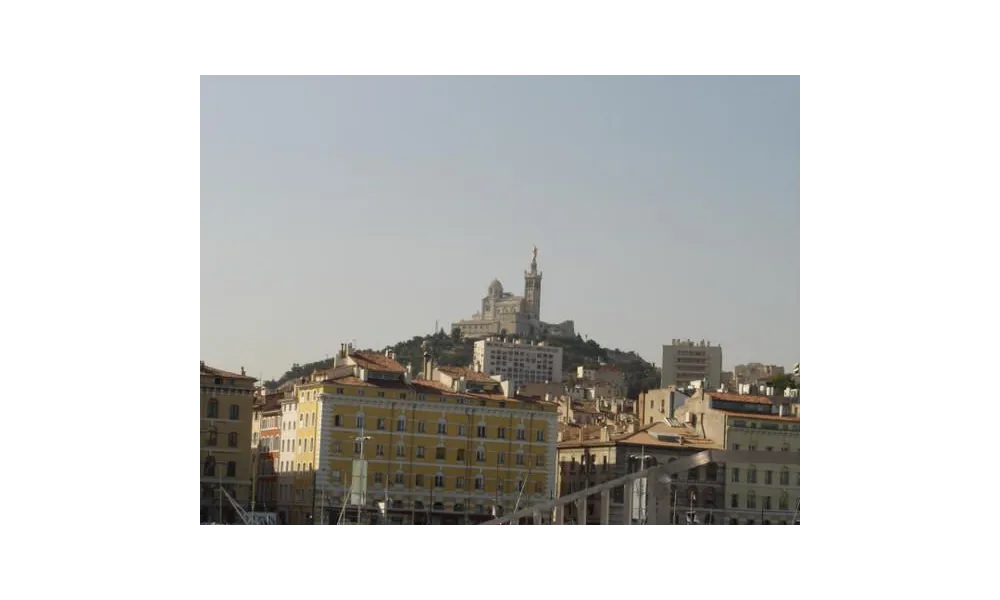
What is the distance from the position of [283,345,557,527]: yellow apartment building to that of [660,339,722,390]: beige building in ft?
19.6

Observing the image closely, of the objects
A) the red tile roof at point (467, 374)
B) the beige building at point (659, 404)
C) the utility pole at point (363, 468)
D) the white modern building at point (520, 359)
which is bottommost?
the utility pole at point (363, 468)

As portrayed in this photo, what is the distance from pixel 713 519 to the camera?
116ft

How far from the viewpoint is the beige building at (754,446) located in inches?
1403

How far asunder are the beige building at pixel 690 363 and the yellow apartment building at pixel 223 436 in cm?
1246

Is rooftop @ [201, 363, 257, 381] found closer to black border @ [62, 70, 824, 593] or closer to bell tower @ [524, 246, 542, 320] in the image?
bell tower @ [524, 246, 542, 320]

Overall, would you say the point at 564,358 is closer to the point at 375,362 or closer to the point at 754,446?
the point at 754,446

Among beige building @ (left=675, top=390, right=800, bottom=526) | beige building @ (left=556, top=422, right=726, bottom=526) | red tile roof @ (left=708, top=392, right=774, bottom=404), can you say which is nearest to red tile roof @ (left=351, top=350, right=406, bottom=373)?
beige building @ (left=556, top=422, right=726, bottom=526)

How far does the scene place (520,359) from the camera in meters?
54.5

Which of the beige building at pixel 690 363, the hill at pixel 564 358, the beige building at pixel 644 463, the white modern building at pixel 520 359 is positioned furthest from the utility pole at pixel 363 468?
the white modern building at pixel 520 359
